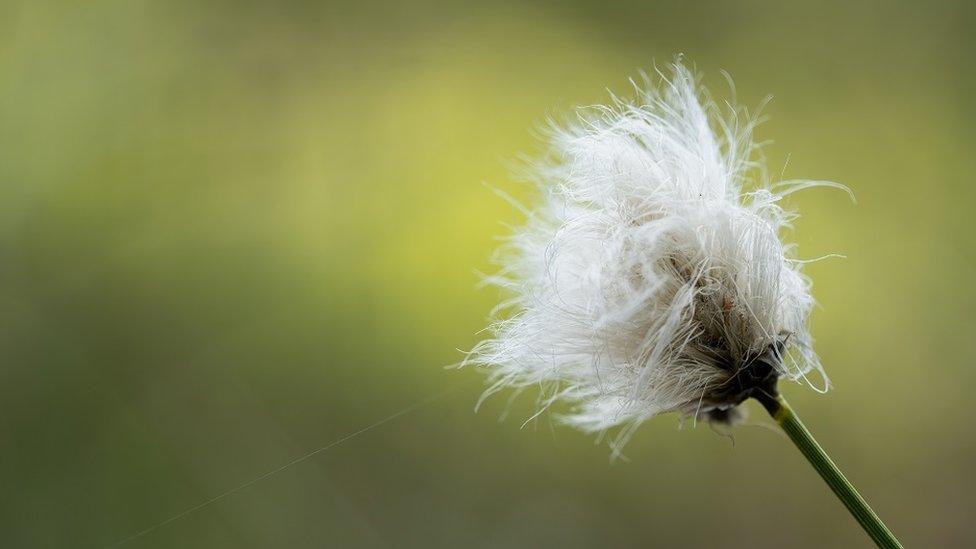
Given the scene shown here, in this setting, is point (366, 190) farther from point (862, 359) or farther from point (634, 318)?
point (634, 318)

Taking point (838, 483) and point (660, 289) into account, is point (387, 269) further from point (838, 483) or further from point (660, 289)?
point (838, 483)

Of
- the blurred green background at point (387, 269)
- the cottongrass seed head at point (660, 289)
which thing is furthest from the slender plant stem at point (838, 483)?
the blurred green background at point (387, 269)

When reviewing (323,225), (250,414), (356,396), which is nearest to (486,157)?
(323,225)

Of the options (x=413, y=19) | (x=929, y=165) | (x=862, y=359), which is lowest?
(x=862, y=359)

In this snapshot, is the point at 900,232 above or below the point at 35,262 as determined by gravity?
below

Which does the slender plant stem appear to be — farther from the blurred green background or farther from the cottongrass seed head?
the blurred green background

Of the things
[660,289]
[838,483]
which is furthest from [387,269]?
[838,483]

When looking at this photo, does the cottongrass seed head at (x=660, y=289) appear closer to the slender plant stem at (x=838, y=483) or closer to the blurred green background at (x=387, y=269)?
the slender plant stem at (x=838, y=483)
